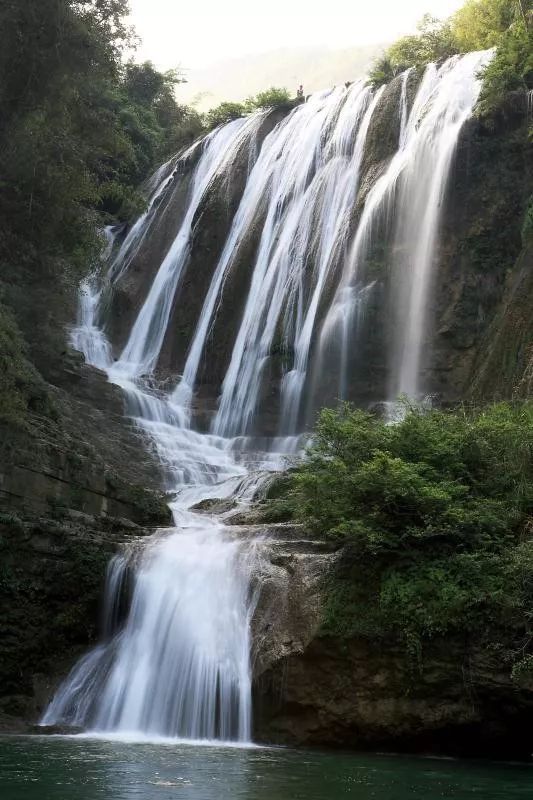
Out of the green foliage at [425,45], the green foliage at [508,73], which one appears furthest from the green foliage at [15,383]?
the green foliage at [425,45]

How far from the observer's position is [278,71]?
167125 mm

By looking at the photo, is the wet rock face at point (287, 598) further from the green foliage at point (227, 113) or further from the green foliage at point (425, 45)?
the green foliage at point (227, 113)

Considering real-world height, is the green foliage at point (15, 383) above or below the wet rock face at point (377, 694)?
above

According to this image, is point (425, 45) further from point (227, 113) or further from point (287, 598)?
point (287, 598)

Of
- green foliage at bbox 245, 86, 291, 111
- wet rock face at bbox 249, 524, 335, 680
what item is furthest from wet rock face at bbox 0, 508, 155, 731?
green foliage at bbox 245, 86, 291, 111

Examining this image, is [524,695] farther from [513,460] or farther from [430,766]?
[513,460]

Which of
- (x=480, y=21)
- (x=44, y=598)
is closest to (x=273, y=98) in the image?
(x=480, y=21)

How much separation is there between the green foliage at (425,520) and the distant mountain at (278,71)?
136274mm

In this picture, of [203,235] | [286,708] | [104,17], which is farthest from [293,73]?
[286,708]

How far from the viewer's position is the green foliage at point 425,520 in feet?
34.7

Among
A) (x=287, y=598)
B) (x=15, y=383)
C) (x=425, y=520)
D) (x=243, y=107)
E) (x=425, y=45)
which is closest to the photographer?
(x=425, y=520)

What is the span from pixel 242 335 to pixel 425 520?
1681 cm

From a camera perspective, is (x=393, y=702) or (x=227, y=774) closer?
(x=227, y=774)

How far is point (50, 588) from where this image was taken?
1359cm
